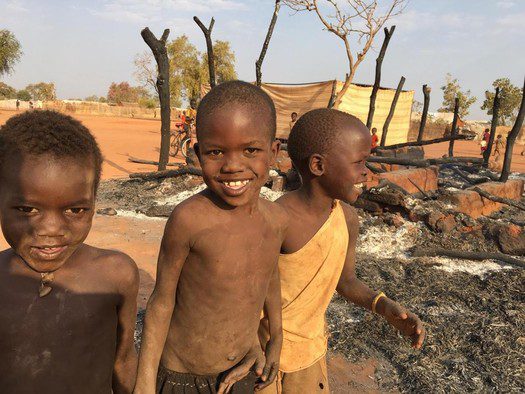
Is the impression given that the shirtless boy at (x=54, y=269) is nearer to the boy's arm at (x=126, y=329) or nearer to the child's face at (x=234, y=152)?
the boy's arm at (x=126, y=329)

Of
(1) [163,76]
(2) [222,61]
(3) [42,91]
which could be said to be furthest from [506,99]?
(3) [42,91]

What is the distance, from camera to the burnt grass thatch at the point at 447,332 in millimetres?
2861

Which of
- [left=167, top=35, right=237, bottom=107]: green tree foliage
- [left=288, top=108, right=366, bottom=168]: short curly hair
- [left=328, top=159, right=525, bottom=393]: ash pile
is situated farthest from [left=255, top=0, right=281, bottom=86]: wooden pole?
[left=167, top=35, right=237, bottom=107]: green tree foliage


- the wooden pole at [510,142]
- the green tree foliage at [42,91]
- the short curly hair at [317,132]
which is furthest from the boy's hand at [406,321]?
the green tree foliage at [42,91]

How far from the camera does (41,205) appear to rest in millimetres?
1022

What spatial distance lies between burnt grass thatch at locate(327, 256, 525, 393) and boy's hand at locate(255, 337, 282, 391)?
1.60m

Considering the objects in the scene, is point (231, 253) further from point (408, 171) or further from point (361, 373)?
point (408, 171)

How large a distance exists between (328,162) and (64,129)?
1016 mm

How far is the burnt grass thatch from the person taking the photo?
2.86 meters

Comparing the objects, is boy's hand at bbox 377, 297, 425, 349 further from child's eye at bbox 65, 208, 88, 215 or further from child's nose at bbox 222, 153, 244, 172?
child's eye at bbox 65, 208, 88, 215

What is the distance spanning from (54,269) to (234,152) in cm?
62

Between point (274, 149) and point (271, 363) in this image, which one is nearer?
point (274, 149)

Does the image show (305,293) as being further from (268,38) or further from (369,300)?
(268,38)

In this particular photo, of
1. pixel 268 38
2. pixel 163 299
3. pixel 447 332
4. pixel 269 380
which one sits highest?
pixel 268 38
